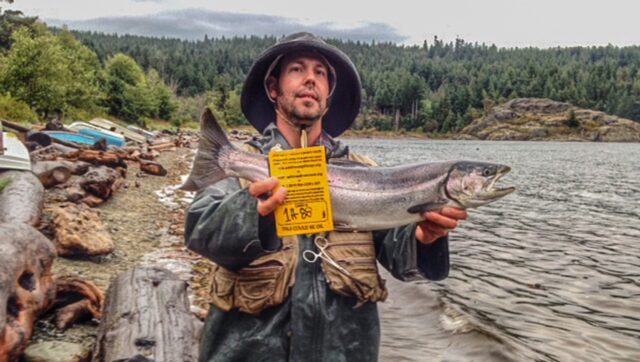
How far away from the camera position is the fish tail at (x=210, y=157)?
3445 millimetres

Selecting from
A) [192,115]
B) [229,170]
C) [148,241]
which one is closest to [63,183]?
[148,241]

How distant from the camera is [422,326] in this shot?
35.9 ft

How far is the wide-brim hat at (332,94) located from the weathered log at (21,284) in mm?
3291

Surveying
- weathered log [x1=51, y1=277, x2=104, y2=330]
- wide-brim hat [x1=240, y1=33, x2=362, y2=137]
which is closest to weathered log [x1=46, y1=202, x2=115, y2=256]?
weathered log [x1=51, y1=277, x2=104, y2=330]

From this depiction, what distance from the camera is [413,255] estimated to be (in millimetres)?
3627

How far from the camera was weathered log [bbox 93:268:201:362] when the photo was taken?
566cm

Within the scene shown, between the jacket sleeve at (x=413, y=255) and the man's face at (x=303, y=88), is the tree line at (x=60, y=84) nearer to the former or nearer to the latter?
the man's face at (x=303, y=88)

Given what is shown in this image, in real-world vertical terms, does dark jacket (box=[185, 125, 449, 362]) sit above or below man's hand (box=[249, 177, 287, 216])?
below

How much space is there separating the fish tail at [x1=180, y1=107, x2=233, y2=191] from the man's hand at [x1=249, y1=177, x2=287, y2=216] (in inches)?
16.5

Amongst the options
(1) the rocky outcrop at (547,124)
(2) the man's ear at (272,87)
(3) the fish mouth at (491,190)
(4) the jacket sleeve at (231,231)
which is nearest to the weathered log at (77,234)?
(2) the man's ear at (272,87)

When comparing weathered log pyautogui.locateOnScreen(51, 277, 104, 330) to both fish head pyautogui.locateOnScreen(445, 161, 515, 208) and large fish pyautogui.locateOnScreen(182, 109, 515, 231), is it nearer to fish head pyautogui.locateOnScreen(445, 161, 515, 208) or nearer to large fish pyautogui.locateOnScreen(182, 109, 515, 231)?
large fish pyautogui.locateOnScreen(182, 109, 515, 231)

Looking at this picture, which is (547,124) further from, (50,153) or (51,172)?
(51,172)

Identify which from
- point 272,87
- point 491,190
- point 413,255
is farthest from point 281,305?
point 272,87

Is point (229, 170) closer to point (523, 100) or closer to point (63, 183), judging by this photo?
point (63, 183)
